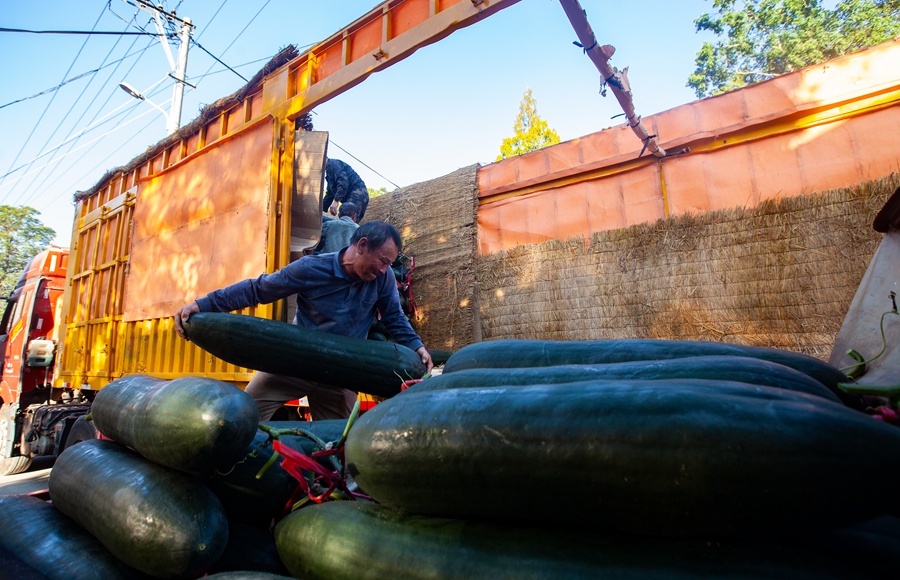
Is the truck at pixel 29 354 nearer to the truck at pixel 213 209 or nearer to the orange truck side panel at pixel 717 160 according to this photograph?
the truck at pixel 213 209

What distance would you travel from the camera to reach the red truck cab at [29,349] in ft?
24.9

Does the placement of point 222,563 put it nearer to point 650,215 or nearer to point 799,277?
point 799,277

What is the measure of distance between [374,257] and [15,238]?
43.9 m

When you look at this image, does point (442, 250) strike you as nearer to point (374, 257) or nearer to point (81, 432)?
point (374, 257)

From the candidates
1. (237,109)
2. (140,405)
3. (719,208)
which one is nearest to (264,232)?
(237,109)

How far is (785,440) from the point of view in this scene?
2.34 ft

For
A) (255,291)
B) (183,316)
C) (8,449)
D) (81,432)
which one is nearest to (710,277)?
(255,291)

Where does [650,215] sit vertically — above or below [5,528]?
above

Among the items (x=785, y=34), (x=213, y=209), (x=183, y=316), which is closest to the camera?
(x=183, y=316)

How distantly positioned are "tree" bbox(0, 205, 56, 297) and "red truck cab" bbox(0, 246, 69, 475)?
1225 inches

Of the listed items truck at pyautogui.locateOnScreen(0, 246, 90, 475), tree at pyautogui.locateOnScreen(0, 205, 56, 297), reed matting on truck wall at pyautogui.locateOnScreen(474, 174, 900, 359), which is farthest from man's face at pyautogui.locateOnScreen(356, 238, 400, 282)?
tree at pyautogui.locateOnScreen(0, 205, 56, 297)

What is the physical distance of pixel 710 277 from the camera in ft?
15.1

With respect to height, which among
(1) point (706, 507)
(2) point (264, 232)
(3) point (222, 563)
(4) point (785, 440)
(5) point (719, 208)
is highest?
(5) point (719, 208)

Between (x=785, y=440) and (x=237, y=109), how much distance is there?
568cm
